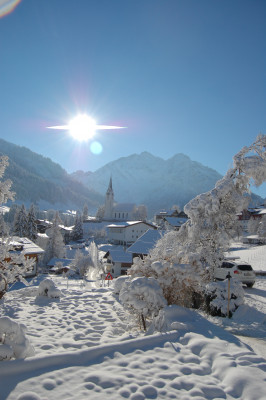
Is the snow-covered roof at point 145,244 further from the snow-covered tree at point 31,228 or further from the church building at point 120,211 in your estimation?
the church building at point 120,211

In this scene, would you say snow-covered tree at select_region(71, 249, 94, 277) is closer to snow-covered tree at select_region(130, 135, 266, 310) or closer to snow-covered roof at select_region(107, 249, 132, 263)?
snow-covered roof at select_region(107, 249, 132, 263)

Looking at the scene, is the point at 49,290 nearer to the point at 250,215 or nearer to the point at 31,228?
the point at 31,228

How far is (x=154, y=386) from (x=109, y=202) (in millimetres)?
126932

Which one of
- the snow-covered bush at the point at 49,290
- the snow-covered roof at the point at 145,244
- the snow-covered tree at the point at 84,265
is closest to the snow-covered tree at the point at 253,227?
the snow-covered roof at the point at 145,244

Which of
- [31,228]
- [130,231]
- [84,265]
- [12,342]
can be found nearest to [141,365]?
[12,342]

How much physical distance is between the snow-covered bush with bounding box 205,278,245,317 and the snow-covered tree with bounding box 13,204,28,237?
42.5 meters

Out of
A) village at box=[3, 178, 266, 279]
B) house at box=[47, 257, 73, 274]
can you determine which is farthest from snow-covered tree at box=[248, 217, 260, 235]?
house at box=[47, 257, 73, 274]

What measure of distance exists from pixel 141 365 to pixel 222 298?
19.9 ft

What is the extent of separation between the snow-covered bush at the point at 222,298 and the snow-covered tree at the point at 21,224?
42.5 metres

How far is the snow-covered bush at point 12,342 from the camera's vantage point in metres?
4.32

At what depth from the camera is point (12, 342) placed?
4.54 m

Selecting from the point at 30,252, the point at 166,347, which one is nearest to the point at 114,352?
the point at 166,347

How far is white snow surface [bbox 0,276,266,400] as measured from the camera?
12.1 feet

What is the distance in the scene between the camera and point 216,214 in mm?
12570
